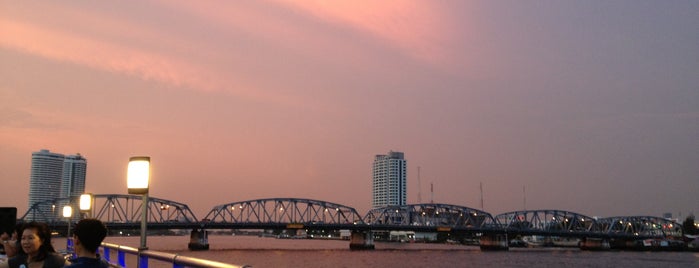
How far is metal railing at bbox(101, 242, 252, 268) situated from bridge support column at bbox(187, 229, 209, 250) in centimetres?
14528

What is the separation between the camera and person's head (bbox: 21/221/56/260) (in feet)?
24.5

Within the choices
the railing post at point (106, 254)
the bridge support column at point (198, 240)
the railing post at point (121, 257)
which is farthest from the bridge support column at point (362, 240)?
the railing post at point (121, 257)

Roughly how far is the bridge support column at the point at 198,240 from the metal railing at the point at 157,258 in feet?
477

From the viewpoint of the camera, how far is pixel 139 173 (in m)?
13.1

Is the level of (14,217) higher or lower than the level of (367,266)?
higher

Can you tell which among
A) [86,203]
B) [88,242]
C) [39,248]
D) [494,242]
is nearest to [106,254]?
[86,203]

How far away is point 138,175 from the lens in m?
13.1

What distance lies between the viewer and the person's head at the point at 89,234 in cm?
607

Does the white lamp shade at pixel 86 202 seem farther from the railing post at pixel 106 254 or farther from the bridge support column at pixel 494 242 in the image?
the bridge support column at pixel 494 242

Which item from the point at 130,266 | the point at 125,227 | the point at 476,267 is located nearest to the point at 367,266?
the point at 476,267

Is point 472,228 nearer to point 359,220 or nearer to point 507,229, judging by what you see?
point 507,229

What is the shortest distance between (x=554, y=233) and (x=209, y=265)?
17979 cm

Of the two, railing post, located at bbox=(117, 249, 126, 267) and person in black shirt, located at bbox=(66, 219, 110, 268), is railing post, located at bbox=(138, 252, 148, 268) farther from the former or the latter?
person in black shirt, located at bbox=(66, 219, 110, 268)

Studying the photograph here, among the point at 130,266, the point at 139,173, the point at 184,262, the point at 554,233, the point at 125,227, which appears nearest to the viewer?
the point at 184,262
